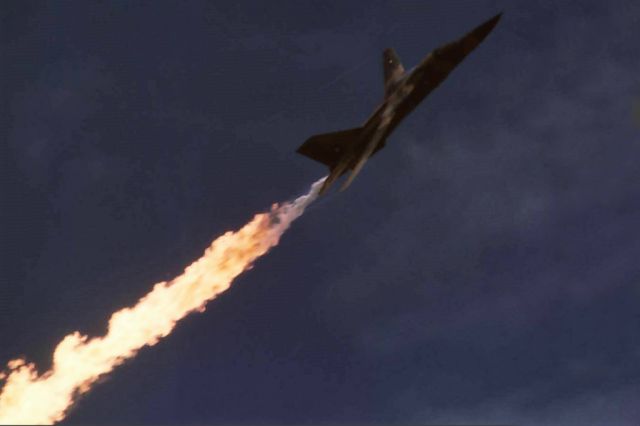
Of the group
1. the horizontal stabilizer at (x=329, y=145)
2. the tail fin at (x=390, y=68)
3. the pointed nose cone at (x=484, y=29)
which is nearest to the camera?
the pointed nose cone at (x=484, y=29)

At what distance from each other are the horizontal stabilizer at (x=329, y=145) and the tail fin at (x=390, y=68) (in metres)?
7.22

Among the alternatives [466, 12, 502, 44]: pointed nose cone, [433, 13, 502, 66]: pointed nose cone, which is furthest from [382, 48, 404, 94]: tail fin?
[466, 12, 502, 44]: pointed nose cone

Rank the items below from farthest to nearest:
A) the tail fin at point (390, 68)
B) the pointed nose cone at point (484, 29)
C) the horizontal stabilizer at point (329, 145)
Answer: the tail fin at point (390, 68)
the horizontal stabilizer at point (329, 145)
the pointed nose cone at point (484, 29)

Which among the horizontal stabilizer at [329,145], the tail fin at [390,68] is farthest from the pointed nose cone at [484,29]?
the horizontal stabilizer at [329,145]

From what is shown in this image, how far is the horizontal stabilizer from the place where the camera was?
4131 cm

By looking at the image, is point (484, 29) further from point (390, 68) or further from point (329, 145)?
point (329, 145)

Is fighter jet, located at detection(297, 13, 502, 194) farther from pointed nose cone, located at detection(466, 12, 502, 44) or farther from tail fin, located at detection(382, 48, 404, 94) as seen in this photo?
tail fin, located at detection(382, 48, 404, 94)

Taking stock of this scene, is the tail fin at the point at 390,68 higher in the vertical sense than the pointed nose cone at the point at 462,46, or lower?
higher

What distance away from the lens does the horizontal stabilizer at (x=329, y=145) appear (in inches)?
1626

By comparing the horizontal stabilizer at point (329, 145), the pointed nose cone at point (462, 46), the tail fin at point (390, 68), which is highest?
the tail fin at point (390, 68)

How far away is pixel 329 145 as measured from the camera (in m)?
41.8

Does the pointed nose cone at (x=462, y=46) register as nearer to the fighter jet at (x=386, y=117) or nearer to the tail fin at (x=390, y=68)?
the fighter jet at (x=386, y=117)

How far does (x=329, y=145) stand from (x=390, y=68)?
13.9 m

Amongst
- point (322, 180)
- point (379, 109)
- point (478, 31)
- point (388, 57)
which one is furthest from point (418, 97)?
point (388, 57)
